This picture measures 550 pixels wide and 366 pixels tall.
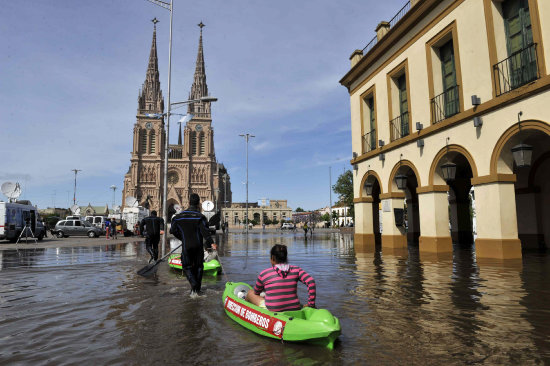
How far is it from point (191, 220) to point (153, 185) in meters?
82.9

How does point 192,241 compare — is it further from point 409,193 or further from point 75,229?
point 75,229

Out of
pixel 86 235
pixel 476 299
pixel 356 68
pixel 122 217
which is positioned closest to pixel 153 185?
pixel 122 217

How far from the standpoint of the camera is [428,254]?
41.0 ft

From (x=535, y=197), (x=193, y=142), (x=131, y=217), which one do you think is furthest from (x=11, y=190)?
(x=193, y=142)

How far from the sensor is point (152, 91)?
289 ft

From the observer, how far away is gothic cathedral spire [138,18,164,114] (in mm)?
87938

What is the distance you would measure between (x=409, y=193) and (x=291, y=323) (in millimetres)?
18184

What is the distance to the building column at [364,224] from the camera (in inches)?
676

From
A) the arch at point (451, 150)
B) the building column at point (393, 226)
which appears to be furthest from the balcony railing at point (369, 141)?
the arch at point (451, 150)

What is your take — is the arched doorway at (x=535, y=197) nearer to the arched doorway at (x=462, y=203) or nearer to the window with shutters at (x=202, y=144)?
the arched doorway at (x=462, y=203)

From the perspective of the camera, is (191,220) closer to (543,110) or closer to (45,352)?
A: (45,352)

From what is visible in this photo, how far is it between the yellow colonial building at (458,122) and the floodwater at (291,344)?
11.4 feet

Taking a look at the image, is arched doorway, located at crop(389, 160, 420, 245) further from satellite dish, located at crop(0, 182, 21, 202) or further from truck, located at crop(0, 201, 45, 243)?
satellite dish, located at crop(0, 182, 21, 202)

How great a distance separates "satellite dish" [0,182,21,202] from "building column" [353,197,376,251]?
2478 cm
